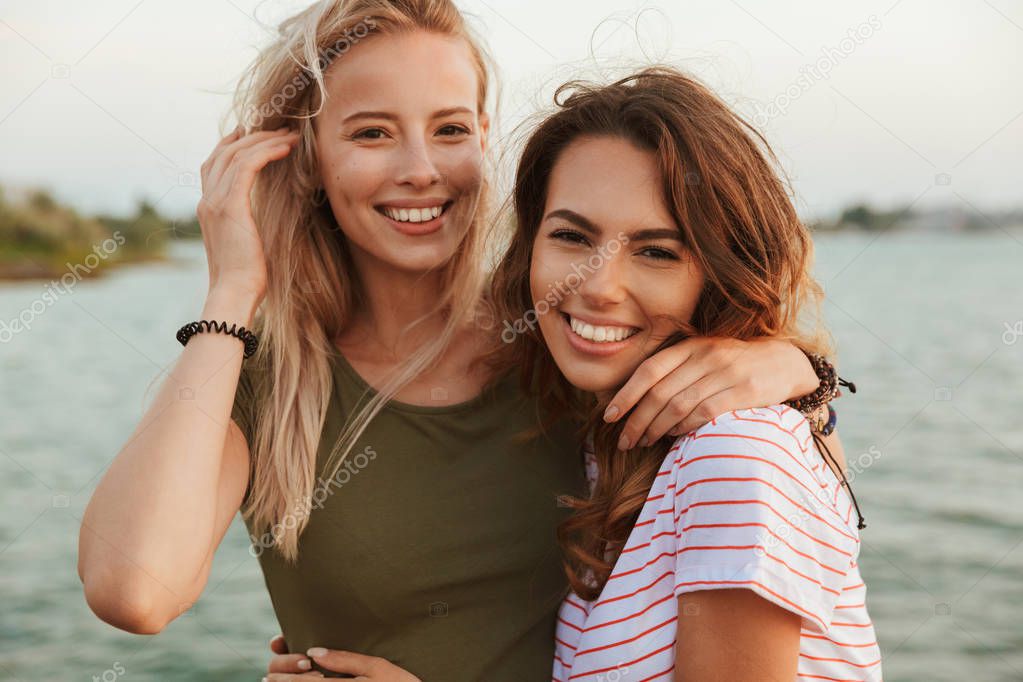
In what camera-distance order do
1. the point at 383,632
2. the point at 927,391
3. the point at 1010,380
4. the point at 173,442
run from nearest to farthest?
the point at 173,442, the point at 383,632, the point at 927,391, the point at 1010,380

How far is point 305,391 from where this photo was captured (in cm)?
225

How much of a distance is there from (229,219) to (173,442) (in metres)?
0.58

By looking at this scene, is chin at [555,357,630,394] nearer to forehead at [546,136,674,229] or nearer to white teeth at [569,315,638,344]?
white teeth at [569,315,638,344]

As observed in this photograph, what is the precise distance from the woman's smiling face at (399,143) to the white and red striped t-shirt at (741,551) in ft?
3.02

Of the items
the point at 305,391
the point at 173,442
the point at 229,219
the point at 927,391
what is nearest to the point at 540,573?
the point at 305,391

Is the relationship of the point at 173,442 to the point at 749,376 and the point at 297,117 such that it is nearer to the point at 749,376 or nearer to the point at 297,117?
the point at 297,117

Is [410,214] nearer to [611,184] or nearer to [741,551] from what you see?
[611,184]

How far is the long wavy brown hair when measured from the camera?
70.6 inches

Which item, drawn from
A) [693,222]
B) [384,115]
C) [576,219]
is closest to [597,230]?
[576,219]

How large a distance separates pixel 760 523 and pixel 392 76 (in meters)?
1.36

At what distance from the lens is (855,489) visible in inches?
304

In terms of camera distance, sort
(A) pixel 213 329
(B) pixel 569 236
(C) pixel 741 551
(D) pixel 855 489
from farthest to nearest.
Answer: (D) pixel 855 489, (A) pixel 213 329, (B) pixel 569 236, (C) pixel 741 551

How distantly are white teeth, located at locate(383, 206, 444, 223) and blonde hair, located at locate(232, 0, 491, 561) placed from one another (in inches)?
5.6

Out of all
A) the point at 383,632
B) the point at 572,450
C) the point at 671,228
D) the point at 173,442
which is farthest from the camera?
the point at 572,450
